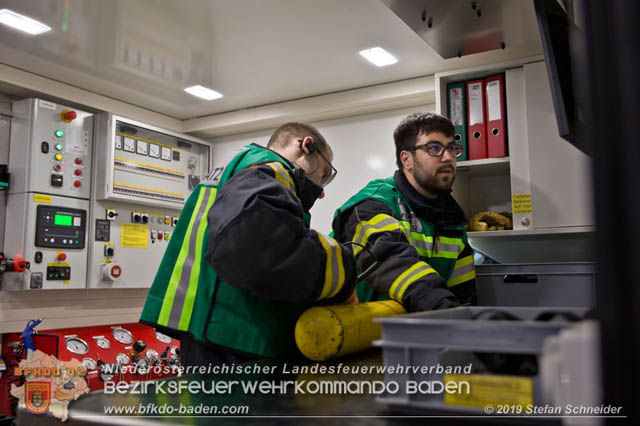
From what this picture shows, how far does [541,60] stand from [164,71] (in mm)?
2612

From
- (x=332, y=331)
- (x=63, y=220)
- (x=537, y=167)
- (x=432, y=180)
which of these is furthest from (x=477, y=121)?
(x=63, y=220)

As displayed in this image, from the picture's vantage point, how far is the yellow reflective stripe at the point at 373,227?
199 cm

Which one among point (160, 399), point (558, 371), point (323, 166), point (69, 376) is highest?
point (323, 166)

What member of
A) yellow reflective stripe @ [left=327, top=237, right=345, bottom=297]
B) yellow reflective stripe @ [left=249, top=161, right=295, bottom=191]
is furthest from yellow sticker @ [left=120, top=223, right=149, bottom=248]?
yellow reflective stripe @ [left=327, top=237, right=345, bottom=297]

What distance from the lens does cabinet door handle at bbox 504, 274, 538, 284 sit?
250 centimetres

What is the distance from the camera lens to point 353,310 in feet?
4.38

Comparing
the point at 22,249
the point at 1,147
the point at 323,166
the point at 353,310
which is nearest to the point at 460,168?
the point at 323,166

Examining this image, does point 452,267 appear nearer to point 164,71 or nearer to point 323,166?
point 323,166

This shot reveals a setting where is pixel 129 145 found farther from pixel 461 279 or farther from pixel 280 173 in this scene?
pixel 280 173

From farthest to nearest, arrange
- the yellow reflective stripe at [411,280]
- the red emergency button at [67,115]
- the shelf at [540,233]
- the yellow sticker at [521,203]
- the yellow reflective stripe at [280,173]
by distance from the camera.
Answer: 1. the red emergency button at [67,115]
2. the yellow sticker at [521,203]
3. the shelf at [540,233]
4. the yellow reflective stripe at [411,280]
5. the yellow reflective stripe at [280,173]

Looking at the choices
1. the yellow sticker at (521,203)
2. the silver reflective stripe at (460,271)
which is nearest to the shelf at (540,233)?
the yellow sticker at (521,203)

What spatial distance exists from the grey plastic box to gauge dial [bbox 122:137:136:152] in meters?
3.13

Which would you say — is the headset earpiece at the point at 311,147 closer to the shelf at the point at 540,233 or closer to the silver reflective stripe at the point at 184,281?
the silver reflective stripe at the point at 184,281

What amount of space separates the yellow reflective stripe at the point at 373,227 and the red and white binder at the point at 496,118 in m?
1.41
